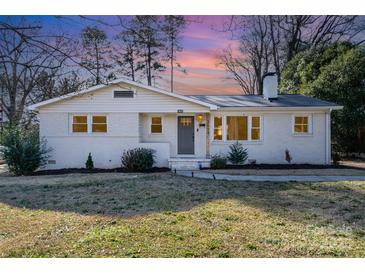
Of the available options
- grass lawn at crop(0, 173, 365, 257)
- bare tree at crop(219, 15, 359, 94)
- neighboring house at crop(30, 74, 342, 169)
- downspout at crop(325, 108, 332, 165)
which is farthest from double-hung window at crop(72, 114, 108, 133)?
downspout at crop(325, 108, 332, 165)

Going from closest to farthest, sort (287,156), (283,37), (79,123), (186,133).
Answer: (79,123) → (287,156) → (186,133) → (283,37)

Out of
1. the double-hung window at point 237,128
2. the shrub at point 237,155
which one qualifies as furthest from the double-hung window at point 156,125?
the shrub at point 237,155

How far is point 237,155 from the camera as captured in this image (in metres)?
12.1

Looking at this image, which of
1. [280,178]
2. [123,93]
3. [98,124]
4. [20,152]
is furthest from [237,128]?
Answer: [20,152]

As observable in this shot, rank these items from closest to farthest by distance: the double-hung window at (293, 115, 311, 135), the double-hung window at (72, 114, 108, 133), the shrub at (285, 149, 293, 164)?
the double-hung window at (72, 114, 108, 133), the shrub at (285, 149, 293, 164), the double-hung window at (293, 115, 311, 135)

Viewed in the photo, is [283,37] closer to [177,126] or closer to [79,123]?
[177,126]

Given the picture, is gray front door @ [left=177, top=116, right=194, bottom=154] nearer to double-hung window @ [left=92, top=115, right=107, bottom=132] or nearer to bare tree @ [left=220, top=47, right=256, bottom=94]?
bare tree @ [left=220, top=47, right=256, bottom=94]

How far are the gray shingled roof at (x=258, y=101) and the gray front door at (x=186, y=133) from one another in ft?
3.19

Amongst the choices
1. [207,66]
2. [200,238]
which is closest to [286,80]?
[207,66]

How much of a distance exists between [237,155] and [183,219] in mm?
7087

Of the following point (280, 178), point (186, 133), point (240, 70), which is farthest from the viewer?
point (186, 133)

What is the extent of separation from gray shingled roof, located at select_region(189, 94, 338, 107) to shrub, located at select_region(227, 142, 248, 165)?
1.50 metres

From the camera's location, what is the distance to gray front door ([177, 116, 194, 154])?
1276 cm
